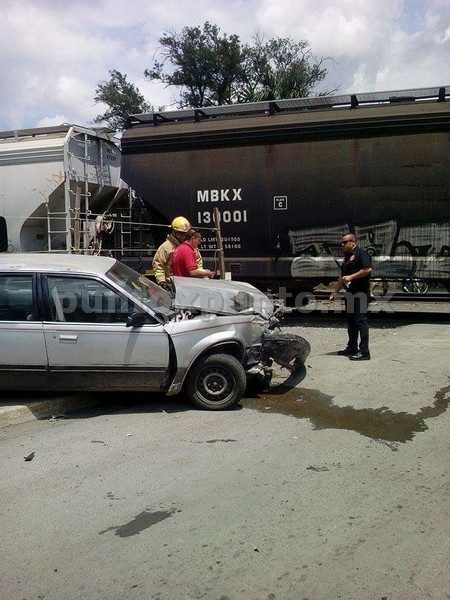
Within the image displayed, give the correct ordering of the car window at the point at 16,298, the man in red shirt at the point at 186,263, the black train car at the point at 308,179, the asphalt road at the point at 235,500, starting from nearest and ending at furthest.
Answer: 1. the asphalt road at the point at 235,500
2. the car window at the point at 16,298
3. the man in red shirt at the point at 186,263
4. the black train car at the point at 308,179

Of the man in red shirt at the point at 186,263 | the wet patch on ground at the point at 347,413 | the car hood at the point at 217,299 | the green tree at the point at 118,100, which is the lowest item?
the wet patch on ground at the point at 347,413

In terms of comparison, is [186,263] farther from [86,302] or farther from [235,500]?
[235,500]

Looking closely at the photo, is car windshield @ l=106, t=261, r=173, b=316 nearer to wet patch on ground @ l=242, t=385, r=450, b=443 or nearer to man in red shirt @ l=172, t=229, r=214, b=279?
man in red shirt @ l=172, t=229, r=214, b=279

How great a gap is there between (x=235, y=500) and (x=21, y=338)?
278cm

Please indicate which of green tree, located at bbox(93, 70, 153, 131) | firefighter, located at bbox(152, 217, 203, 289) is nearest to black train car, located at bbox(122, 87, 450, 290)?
firefighter, located at bbox(152, 217, 203, 289)

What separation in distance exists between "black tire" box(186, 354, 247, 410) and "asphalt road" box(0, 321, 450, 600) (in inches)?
5.9

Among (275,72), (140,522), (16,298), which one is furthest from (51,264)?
(275,72)

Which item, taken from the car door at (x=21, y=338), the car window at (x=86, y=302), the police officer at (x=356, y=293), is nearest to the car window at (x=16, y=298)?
the car door at (x=21, y=338)

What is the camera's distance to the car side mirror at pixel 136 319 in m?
5.46

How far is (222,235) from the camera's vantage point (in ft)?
34.8

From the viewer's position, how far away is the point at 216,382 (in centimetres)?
570

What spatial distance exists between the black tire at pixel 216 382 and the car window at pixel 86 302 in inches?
34.3

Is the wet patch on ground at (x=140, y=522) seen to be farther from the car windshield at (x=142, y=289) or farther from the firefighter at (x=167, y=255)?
the firefighter at (x=167, y=255)

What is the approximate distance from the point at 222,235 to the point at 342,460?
6695 millimetres
